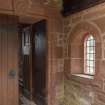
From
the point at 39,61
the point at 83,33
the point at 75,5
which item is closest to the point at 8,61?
the point at 39,61

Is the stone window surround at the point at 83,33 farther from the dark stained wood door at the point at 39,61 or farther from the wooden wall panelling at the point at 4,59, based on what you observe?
the wooden wall panelling at the point at 4,59

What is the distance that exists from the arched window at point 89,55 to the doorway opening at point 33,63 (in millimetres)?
785

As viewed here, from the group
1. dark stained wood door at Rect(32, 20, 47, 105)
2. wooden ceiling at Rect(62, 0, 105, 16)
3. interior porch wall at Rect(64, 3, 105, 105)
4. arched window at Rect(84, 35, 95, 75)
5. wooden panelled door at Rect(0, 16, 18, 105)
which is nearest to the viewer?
interior porch wall at Rect(64, 3, 105, 105)

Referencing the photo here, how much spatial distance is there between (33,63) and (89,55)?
142 centimetres

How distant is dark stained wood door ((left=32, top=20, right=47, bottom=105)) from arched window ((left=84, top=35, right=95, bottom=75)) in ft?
2.58

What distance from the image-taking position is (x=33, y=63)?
3922 millimetres

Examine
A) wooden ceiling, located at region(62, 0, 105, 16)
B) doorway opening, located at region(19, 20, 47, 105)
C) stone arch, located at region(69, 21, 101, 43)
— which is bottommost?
doorway opening, located at region(19, 20, 47, 105)

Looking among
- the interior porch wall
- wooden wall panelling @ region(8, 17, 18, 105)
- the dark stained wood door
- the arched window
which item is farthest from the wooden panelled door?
the arched window

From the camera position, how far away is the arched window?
296 centimetres

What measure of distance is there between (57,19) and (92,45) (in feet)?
2.83

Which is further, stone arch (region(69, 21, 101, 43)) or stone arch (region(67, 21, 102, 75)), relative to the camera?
stone arch (region(67, 21, 102, 75))

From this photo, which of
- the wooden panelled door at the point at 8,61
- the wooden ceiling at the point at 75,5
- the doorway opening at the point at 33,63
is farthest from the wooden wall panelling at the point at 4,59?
the wooden ceiling at the point at 75,5

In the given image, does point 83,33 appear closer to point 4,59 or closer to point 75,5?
point 75,5

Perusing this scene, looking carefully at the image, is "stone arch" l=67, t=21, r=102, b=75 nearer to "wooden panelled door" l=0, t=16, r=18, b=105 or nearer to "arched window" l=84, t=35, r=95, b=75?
"arched window" l=84, t=35, r=95, b=75
